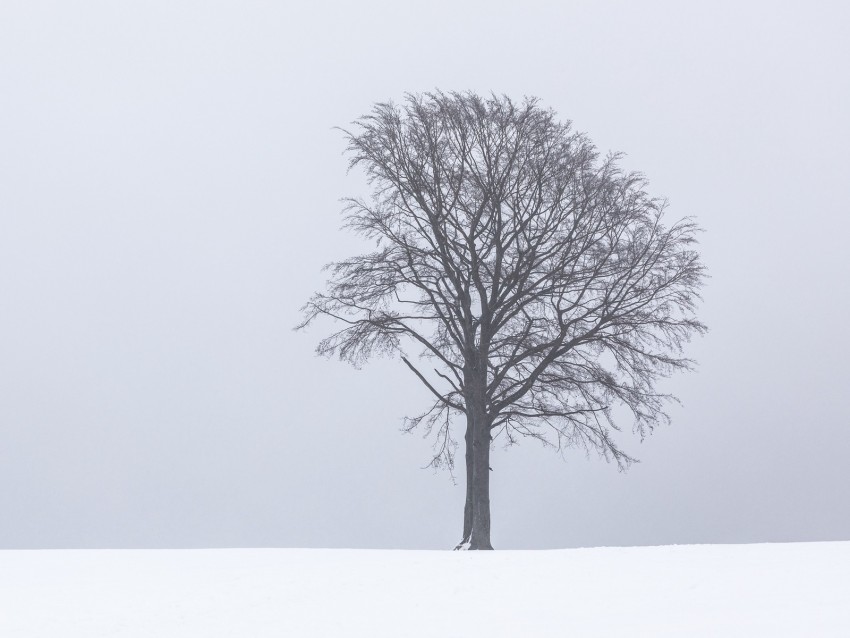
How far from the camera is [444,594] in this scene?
13.2 meters

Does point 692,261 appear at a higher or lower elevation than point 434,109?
lower

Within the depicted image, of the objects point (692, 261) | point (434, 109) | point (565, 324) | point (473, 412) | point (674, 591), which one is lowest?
point (674, 591)

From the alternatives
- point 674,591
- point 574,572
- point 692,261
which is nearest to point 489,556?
point 574,572

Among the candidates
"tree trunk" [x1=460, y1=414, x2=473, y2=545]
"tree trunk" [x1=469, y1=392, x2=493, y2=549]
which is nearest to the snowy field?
"tree trunk" [x1=469, y1=392, x2=493, y2=549]

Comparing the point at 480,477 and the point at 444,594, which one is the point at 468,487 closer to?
the point at 480,477

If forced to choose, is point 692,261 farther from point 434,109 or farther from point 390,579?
point 390,579

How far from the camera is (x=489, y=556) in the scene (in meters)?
16.8

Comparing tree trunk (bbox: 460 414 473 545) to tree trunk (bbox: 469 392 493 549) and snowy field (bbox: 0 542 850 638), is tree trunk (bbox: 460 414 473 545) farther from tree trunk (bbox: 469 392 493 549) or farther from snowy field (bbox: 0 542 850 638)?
snowy field (bbox: 0 542 850 638)

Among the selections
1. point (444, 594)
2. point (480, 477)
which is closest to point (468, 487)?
point (480, 477)

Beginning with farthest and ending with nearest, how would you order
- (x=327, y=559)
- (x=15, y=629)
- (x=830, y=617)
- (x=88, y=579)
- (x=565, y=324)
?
(x=565, y=324) < (x=327, y=559) < (x=88, y=579) < (x=15, y=629) < (x=830, y=617)

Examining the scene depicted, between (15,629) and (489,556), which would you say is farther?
(489,556)

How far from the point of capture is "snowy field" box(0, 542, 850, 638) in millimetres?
11281

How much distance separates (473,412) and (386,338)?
2.91 metres

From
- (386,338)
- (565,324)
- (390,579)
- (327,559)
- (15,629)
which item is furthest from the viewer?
(386,338)
